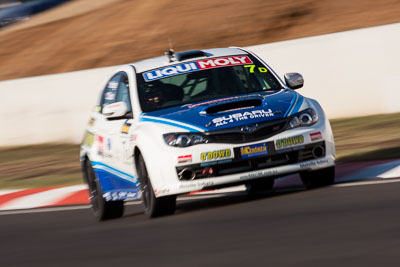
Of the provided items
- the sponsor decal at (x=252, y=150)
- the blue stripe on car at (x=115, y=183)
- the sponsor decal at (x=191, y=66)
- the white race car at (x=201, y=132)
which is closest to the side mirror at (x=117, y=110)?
the white race car at (x=201, y=132)

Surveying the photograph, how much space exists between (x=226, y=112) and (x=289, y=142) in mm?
597

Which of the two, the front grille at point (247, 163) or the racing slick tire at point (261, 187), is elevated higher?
the front grille at point (247, 163)

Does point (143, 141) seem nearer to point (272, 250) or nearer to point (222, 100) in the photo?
point (222, 100)

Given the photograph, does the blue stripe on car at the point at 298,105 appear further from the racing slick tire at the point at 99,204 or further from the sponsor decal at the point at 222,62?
the racing slick tire at the point at 99,204

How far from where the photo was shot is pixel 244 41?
74.9 ft

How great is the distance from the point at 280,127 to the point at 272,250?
2506 millimetres

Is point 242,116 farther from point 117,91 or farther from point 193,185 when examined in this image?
point 117,91

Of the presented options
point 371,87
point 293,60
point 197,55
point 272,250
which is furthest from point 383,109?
point 272,250

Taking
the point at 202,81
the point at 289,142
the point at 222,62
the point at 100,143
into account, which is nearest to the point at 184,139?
the point at 289,142

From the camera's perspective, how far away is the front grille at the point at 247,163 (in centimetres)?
812

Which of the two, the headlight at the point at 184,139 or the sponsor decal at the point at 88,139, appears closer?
the headlight at the point at 184,139

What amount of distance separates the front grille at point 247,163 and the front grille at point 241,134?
0.29 ft

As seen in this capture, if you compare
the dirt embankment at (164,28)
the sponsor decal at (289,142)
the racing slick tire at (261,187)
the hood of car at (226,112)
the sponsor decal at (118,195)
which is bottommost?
the dirt embankment at (164,28)

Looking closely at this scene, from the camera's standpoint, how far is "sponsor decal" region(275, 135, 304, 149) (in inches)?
323
